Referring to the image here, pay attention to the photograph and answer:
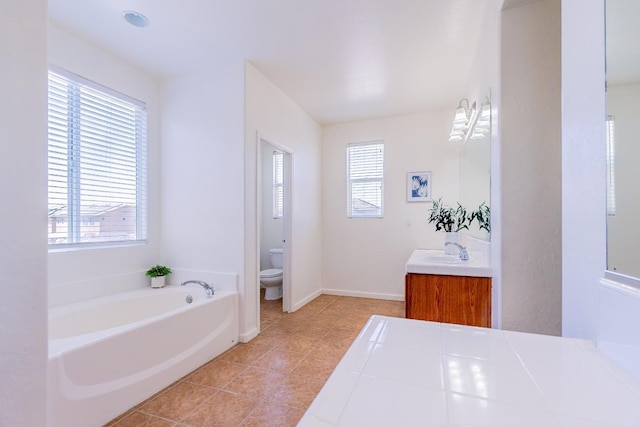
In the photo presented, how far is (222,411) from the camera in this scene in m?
1.70

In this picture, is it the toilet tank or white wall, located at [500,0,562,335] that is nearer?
white wall, located at [500,0,562,335]

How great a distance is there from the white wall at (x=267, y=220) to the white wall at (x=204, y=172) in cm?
212

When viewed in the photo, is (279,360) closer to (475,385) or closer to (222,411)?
(222,411)

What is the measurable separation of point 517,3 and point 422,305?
5.99 feet

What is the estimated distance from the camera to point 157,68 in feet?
9.04

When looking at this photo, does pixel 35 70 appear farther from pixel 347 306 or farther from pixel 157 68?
pixel 347 306

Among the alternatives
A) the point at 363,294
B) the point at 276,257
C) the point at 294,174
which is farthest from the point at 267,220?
the point at 363,294

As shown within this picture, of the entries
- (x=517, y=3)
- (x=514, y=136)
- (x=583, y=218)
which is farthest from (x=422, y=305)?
(x=517, y=3)

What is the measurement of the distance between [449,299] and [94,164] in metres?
2.95

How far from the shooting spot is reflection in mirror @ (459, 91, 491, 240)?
204cm

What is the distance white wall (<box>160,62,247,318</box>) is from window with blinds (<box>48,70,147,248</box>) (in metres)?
0.25

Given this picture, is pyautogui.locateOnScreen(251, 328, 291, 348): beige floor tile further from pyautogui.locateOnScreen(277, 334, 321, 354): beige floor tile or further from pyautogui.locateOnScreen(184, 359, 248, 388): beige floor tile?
pyautogui.locateOnScreen(184, 359, 248, 388): beige floor tile

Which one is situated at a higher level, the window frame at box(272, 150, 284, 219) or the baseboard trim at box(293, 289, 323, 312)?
the window frame at box(272, 150, 284, 219)

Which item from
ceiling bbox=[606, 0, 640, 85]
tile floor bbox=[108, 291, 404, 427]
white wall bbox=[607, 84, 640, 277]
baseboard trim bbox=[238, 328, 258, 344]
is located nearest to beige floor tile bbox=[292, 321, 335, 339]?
tile floor bbox=[108, 291, 404, 427]
